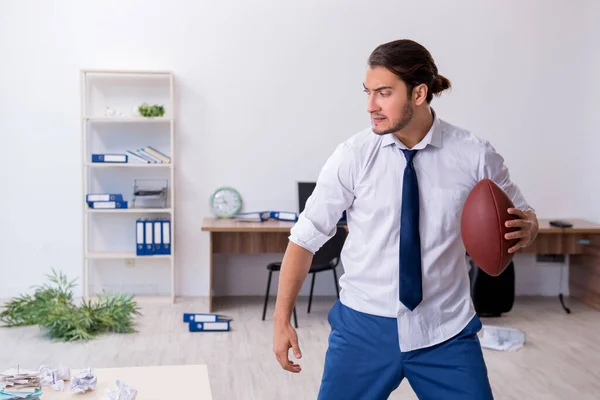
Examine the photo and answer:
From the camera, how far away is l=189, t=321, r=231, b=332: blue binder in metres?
4.96

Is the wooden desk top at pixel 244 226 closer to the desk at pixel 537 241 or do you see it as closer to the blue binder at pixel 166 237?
the desk at pixel 537 241

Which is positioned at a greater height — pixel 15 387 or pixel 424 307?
pixel 424 307

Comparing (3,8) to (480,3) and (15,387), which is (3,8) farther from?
(15,387)

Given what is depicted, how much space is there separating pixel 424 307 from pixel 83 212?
4.05 m

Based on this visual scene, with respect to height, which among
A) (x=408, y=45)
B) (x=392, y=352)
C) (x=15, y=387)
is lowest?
(x=15, y=387)

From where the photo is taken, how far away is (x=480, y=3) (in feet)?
19.6

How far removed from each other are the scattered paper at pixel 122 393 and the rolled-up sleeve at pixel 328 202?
2.24ft

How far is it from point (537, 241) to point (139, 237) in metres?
2.92

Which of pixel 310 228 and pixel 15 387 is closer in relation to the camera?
pixel 310 228

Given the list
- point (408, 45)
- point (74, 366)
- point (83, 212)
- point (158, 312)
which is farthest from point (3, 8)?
point (408, 45)

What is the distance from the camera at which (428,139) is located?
215 centimetres

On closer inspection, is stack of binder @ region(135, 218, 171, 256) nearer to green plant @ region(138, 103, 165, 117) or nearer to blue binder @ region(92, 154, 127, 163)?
blue binder @ region(92, 154, 127, 163)

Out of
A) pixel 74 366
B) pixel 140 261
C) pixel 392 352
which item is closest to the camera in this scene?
pixel 392 352

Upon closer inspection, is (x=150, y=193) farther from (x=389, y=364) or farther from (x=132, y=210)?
(x=389, y=364)
